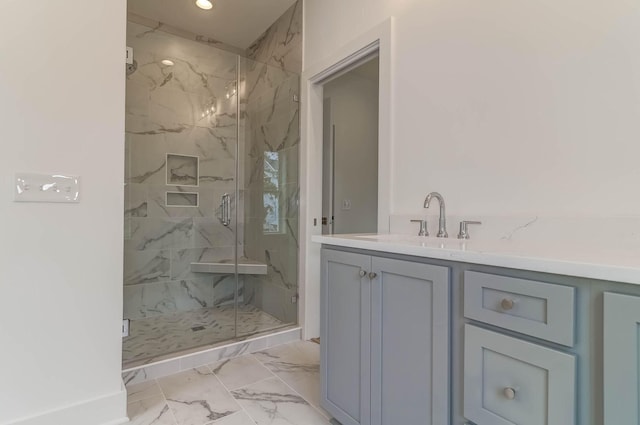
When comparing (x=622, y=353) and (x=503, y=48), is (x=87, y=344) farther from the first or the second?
(x=503, y=48)

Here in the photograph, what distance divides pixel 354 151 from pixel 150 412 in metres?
2.89

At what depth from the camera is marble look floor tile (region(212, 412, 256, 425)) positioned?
1514 millimetres

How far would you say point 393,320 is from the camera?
116 centimetres

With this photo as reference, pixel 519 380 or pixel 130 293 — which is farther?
pixel 130 293

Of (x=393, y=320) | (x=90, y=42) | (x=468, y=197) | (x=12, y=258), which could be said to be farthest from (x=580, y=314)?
(x=90, y=42)

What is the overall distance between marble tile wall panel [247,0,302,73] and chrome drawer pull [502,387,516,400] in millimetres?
2529

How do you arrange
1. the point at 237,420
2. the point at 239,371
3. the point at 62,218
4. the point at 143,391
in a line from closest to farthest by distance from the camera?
1. the point at 62,218
2. the point at 237,420
3. the point at 143,391
4. the point at 239,371

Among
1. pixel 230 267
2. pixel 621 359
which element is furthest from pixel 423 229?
pixel 230 267

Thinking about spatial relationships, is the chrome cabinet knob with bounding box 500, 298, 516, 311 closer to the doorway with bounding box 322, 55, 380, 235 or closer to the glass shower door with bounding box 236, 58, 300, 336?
the glass shower door with bounding box 236, 58, 300, 336

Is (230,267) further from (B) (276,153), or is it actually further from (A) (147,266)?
(B) (276,153)

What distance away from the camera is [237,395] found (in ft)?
5.77

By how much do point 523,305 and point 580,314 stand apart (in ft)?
0.38

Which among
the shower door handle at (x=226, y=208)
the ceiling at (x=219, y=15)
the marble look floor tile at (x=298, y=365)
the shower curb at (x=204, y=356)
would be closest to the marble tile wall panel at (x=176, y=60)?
the ceiling at (x=219, y=15)

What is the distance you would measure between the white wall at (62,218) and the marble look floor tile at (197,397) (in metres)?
0.27
